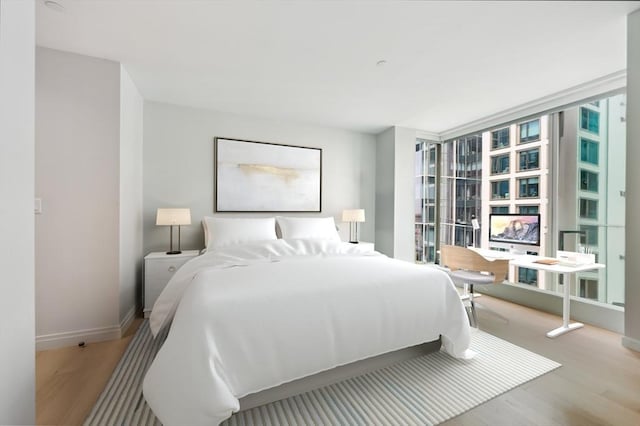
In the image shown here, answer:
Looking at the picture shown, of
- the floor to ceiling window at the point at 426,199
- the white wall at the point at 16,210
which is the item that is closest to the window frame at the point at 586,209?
the floor to ceiling window at the point at 426,199

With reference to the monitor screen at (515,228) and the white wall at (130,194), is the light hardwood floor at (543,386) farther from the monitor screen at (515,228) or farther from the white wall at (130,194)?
the monitor screen at (515,228)

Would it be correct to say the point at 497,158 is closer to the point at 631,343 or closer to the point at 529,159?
the point at 529,159

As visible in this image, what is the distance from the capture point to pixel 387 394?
157 cm

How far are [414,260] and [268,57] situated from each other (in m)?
3.39

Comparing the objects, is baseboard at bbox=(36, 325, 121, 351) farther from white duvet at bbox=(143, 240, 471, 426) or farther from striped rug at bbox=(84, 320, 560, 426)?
white duvet at bbox=(143, 240, 471, 426)

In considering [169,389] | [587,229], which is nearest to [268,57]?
[169,389]

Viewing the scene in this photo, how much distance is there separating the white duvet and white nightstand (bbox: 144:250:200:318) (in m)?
0.73

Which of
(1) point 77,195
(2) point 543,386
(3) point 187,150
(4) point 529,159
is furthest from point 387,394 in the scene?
(4) point 529,159

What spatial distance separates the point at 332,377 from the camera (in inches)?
64.8

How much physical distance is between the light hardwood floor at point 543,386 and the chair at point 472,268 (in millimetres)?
445

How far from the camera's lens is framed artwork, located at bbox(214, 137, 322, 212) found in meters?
3.42

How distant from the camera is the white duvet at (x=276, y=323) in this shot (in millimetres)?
1206

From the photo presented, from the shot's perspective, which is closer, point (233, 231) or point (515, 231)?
point (233, 231)

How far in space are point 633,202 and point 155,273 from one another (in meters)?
4.03
